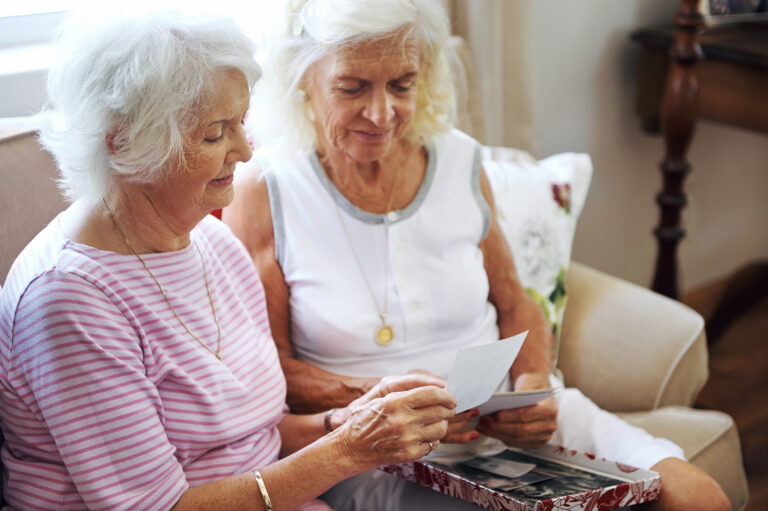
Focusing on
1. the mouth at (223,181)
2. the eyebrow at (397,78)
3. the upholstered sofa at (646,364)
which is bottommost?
the upholstered sofa at (646,364)

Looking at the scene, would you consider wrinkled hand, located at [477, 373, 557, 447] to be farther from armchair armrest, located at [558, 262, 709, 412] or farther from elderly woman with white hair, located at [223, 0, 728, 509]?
armchair armrest, located at [558, 262, 709, 412]

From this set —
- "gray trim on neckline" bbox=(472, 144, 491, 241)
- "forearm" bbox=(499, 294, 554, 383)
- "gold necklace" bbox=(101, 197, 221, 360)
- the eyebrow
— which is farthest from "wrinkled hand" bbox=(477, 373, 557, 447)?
the eyebrow

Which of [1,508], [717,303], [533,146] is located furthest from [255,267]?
[717,303]

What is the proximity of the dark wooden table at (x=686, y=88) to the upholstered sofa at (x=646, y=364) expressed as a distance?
1.92 feet

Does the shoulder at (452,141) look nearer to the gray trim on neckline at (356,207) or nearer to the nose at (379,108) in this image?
Answer: the gray trim on neckline at (356,207)

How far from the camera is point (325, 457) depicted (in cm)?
113

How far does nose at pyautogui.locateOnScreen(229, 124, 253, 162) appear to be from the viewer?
1145mm

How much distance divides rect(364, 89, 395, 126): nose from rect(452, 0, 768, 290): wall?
739 mm

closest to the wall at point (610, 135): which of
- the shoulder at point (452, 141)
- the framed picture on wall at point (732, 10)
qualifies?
the framed picture on wall at point (732, 10)

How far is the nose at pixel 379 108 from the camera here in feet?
4.42

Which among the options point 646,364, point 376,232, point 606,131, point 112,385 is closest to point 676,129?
point 606,131

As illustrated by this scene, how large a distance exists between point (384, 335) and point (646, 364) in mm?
588

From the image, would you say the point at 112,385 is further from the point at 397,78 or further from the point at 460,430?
the point at 397,78

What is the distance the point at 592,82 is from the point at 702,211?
0.75m
